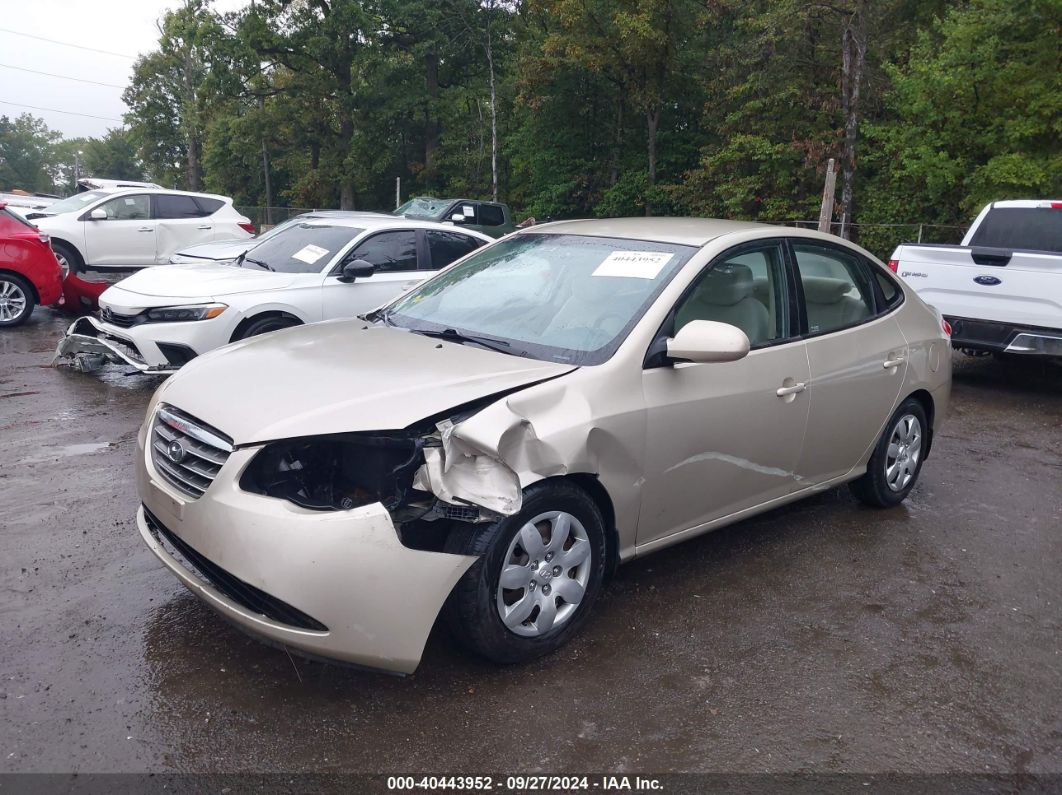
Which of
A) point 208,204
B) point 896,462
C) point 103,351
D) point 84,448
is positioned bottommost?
point 84,448

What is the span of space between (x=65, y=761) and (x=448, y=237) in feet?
21.6

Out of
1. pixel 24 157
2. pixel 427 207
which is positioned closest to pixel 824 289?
pixel 427 207

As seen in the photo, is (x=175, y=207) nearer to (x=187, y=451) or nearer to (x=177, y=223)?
(x=177, y=223)

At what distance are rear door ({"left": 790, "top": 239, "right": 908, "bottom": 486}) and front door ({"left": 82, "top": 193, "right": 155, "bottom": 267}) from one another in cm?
1112

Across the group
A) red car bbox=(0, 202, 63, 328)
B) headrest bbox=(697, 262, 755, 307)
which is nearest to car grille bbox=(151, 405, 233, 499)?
headrest bbox=(697, 262, 755, 307)

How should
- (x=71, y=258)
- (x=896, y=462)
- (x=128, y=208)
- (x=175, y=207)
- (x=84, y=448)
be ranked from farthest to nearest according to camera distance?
(x=175, y=207)
(x=128, y=208)
(x=71, y=258)
(x=84, y=448)
(x=896, y=462)

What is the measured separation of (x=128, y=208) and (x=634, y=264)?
1142 centimetres

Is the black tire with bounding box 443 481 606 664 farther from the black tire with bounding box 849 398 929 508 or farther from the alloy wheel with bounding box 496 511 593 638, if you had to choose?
the black tire with bounding box 849 398 929 508

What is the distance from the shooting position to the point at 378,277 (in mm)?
7941

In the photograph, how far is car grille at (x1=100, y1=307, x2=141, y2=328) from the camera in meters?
7.15

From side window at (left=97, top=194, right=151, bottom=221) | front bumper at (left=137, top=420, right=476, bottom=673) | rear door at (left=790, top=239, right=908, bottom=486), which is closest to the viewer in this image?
front bumper at (left=137, top=420, right=476, bottom=673)

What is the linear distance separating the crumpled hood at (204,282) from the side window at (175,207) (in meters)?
6.03

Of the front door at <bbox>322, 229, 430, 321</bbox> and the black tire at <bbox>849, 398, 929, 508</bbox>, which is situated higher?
the front door at <bbox>322, 229, 430, 321</bbox>

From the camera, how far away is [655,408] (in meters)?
3.54
